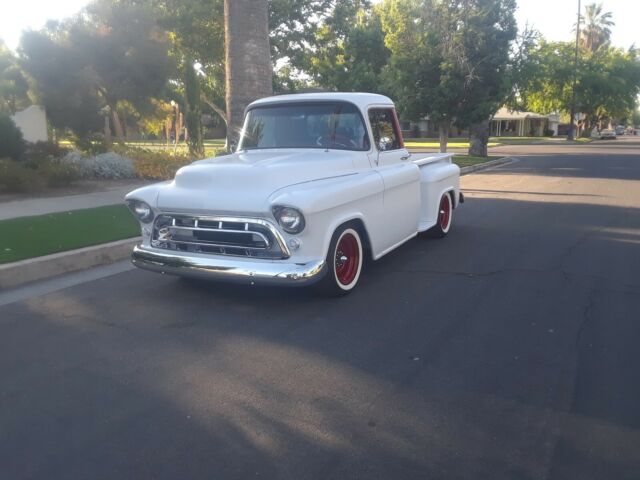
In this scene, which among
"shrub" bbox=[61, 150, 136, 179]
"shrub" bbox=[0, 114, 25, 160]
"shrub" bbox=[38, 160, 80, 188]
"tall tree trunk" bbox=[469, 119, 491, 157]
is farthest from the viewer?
"tall tree trunk" bbox=[469, 119, 491, 157]

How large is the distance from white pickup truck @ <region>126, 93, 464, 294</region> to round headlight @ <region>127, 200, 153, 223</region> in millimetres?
12

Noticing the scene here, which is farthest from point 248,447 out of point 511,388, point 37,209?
point 37,209

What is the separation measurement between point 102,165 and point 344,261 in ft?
35.4

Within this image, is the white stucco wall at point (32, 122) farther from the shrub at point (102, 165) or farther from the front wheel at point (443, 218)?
the front wheel at point (443, 218)

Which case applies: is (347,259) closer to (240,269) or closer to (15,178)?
(240,269)

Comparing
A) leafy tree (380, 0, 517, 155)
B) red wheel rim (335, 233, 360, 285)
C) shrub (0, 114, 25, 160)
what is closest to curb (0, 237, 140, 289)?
red wheel rim (335, 233, 360, 285)

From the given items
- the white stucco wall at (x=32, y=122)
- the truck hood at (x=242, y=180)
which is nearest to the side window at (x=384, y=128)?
the truck hood at (x=242, y=180)

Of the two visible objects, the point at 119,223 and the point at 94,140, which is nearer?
A: the point at 119,223

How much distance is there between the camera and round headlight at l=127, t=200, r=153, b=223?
6.14 metres

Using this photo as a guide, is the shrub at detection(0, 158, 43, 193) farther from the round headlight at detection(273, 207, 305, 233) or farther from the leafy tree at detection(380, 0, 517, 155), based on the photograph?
the leafy tree at detection(380, 0, 517, 155)

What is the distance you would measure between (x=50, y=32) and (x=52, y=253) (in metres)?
18.6

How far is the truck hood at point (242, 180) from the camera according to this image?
18.3 feet

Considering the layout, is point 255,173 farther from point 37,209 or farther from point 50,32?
point 50,32

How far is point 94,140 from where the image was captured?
709 inches
